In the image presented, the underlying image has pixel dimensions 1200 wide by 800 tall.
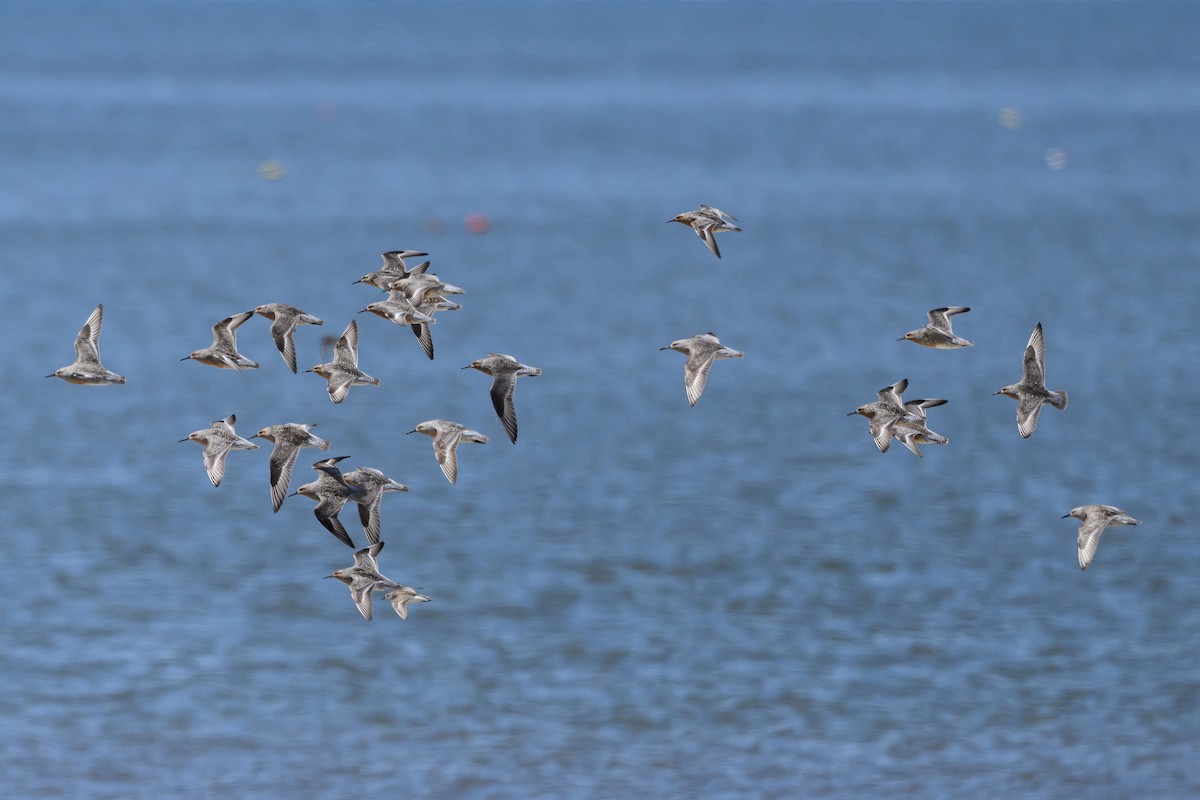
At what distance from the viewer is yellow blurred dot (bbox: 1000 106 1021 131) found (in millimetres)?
173950

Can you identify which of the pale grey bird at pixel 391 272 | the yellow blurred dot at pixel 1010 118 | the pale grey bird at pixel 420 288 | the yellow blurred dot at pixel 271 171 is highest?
the yellow blurred dot at pixel 1010 118

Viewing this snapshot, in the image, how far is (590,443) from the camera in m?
57.2

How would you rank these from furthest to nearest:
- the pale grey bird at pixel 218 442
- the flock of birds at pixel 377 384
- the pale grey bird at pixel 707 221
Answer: the pale grey bird at pixel 707 221
the pale grey bird at pixel 218 442
the flock of birds at pixel 377 384

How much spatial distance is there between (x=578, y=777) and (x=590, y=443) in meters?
23.2

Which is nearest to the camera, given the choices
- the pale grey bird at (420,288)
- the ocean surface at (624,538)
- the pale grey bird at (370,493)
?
the pale grey bird at (370,493)

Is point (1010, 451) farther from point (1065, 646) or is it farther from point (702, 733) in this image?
point (702, 733)

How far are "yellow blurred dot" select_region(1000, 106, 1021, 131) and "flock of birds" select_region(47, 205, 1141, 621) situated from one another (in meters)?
155

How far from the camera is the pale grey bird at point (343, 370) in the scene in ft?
69.7

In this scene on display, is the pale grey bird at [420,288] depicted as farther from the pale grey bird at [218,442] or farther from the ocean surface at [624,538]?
the ocean surface at [624,538]

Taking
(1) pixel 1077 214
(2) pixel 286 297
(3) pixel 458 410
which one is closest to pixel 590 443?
(3) pixel 458 410

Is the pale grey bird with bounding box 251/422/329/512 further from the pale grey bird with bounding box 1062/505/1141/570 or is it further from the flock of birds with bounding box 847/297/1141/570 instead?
the pale grey bird with bounding box 1062/505/1141/570

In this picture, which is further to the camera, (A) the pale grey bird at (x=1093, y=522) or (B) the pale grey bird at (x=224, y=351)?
(B) the pale grey bird at (x=224, y=351)

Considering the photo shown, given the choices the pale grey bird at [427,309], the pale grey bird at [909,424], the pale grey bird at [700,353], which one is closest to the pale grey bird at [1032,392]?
the pale grey bird at [909,424]

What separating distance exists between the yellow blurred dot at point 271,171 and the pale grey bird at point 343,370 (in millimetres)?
118417
